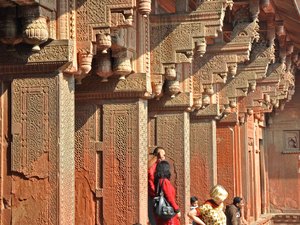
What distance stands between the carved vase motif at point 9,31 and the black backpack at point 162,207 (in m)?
2.32

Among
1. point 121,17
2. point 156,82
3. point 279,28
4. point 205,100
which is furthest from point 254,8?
point 121,17

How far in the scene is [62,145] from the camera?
28.0ft

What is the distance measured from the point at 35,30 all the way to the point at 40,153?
3.81 feet

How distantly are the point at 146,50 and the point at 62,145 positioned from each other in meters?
3.02

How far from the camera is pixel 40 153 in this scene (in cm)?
852

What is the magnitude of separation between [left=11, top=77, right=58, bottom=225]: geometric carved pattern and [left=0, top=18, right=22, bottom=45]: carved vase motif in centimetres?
46

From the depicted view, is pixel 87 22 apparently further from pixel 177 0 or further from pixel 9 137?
pixel 177 0

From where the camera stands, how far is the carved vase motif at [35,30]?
8.19 meters

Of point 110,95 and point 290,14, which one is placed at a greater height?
point 290,14

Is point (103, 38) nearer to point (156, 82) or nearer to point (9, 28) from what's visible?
point (9, 28)

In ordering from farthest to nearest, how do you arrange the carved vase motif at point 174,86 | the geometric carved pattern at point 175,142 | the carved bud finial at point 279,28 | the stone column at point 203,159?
the carved bud finial at point 279,28 < the stone column at point 203,159 < the geometric carved pattern at point 175,142 < the carved vase motif at point 174,86

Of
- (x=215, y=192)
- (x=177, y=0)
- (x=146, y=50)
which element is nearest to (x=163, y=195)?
(x=215, y=192)

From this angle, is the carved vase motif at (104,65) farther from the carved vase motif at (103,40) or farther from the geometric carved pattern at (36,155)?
the geometric carved pattern at (36,155)

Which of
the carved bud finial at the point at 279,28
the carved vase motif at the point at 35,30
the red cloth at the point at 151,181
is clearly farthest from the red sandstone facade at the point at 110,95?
the red cloth at the point at 151,181
